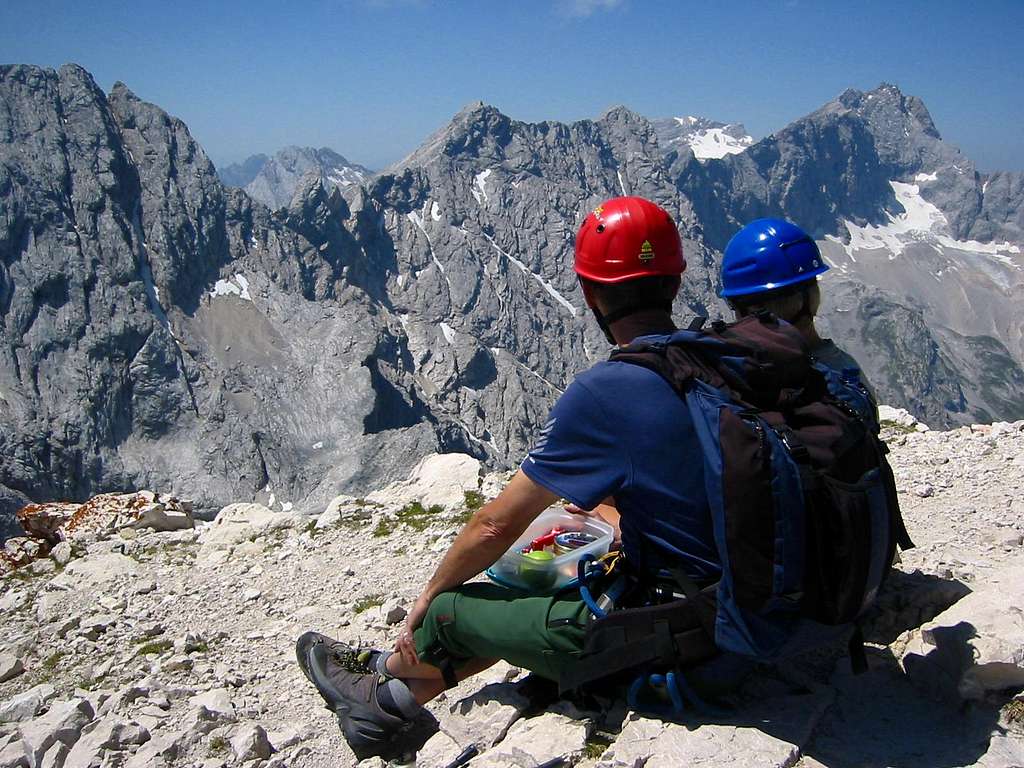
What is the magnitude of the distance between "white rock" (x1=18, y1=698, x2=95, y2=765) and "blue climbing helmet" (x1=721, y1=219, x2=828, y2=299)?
659 cm

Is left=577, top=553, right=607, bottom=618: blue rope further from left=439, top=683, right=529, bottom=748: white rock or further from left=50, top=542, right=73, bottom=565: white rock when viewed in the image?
left=50, top=542, right=73, bottom=565: white rock

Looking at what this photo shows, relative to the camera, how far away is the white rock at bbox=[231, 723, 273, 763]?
570cm

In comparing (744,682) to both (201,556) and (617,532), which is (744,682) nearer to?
(617,532)

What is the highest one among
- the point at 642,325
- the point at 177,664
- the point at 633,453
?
the point at 642,325

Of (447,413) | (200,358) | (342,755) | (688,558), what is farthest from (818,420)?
(447,413)

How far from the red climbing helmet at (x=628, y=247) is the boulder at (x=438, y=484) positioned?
308 inches

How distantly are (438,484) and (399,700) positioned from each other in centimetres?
772

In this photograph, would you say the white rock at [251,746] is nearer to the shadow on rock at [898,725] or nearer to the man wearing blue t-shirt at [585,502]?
the man wearing blue t-shirt at [585,502]

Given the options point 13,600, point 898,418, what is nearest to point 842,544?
point 13,600

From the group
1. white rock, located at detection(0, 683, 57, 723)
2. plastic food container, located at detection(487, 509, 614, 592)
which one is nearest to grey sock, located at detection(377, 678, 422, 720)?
plastic food container, located at detection(487, 509, 614, 592)

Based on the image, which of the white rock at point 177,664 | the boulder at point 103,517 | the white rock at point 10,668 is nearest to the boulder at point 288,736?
the white rock at point 177,664

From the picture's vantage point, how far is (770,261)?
634 cm

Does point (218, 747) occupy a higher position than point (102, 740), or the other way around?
point (102, 740)

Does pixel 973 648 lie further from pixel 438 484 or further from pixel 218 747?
pixel 438 484
